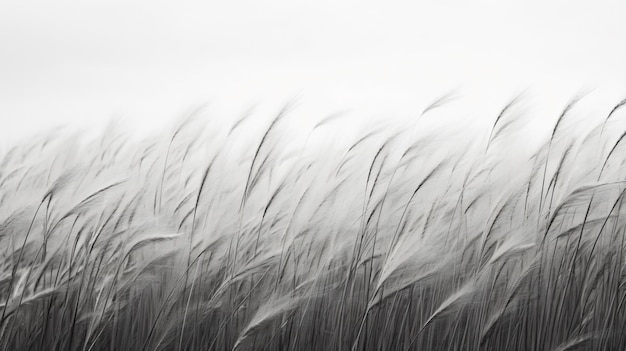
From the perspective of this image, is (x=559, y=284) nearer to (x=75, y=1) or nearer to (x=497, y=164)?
(x=497, y=164)

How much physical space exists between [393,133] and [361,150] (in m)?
0.15

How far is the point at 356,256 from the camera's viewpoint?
1642 millimetres

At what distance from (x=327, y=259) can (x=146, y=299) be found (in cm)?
58

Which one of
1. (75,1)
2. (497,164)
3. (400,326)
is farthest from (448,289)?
(75,1)

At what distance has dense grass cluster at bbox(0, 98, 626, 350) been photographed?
154 centimetres

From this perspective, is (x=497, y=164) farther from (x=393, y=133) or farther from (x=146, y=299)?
(x=146, y=299)

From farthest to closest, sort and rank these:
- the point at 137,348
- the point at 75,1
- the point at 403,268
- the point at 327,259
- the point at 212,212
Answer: the point at 75,1, the point at 212,212, the point at 137,348, the point at 327,259, the point at 403,268

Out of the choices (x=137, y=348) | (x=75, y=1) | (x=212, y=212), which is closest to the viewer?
(x=137, y=348)

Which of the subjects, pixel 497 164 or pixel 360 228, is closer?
pixel 360 228

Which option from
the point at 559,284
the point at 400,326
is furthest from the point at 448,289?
the point at 559,284

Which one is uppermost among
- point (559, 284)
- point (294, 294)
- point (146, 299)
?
point (146, 299)

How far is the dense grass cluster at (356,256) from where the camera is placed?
1.54 metres

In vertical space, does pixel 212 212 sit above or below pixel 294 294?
above

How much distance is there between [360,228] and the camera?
1.66 m
